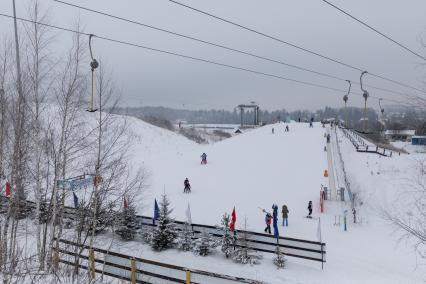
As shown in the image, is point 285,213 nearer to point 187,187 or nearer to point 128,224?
point 128,224

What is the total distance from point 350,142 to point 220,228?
39.0 meters

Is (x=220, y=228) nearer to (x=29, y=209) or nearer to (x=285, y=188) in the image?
(x=29, y=209)

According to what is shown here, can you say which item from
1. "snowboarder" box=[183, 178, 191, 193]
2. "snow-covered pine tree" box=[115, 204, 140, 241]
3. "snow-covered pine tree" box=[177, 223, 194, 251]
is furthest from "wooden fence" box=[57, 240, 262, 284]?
"snowboarder" box=[183, 178, 191, 193]

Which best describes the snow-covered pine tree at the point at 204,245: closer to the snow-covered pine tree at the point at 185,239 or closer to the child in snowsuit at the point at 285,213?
the snow-covered pine tree at the point at 185,239

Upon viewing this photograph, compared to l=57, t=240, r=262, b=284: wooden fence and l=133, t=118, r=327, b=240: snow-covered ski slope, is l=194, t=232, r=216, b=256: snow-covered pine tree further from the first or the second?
l=133, t=118, r=327, b=240: snow-covered ski slope

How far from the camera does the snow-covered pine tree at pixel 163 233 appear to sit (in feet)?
50.9

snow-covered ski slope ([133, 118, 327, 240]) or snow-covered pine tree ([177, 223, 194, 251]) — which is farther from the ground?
snow-covered ski slope ([133, 118, 327, 240])

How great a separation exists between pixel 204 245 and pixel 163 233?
1.89 metres

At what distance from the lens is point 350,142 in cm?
4956

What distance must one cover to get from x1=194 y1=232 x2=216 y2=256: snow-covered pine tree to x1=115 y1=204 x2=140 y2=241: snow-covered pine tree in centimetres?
335

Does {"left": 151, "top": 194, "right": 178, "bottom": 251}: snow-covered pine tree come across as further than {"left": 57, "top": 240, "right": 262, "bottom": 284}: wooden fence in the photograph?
Yes

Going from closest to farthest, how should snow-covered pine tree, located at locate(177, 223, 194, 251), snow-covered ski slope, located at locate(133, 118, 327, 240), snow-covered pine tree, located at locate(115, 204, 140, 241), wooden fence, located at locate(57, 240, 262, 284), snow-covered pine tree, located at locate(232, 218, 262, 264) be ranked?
wooden fence, located at locate(57, 240, 262, 284) → snow-covered pine tree, located at locate(232, 218, 262, 264) → snow-covered pine tree, located at locate(177, 223, 194, 251) → snow-covered pine tree, located at locate(115, 204, 140, 241) → snow-covered ski slope, located at locate(133, 118, 327, 240)

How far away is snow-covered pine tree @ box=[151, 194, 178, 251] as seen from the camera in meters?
15.5

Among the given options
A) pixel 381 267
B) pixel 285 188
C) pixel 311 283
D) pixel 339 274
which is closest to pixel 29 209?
pixel 311 283
